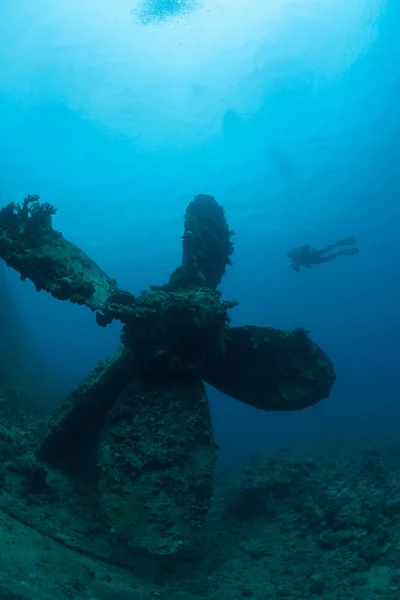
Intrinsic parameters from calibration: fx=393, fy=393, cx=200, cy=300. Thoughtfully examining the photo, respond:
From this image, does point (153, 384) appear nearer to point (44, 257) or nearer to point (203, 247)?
point (44, 257)

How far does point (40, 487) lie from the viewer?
814 centimetres

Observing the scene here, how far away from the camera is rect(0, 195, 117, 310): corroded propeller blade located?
7.68m

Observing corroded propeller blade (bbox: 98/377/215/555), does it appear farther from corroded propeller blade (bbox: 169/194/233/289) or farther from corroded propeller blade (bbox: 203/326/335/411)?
corroded propeller blade (bbox: 169/194/233/289)

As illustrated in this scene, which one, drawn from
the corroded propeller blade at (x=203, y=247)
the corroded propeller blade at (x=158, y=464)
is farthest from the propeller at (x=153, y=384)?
the corroded propeller blade at (x=203, y=247)

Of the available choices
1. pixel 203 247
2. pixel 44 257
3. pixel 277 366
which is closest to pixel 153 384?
pixel 277 366

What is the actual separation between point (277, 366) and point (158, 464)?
3552 millimetres

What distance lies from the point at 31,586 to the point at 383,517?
7.71m

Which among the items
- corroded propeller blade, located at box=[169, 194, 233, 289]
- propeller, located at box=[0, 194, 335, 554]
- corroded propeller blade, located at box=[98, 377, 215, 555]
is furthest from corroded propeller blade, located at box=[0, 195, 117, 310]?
corroded propeller blade, located at box=[169, 194, 233, 289]

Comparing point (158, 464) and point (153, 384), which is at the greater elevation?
point (153, 384)

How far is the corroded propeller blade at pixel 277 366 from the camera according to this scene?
905cm

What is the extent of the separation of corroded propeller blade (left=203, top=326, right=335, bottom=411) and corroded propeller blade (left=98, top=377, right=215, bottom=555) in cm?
135

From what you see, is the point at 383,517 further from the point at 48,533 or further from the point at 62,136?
the point at 62,136

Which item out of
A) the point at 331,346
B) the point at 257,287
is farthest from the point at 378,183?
the point at 331,346

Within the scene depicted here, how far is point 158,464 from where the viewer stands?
7.11 meters
